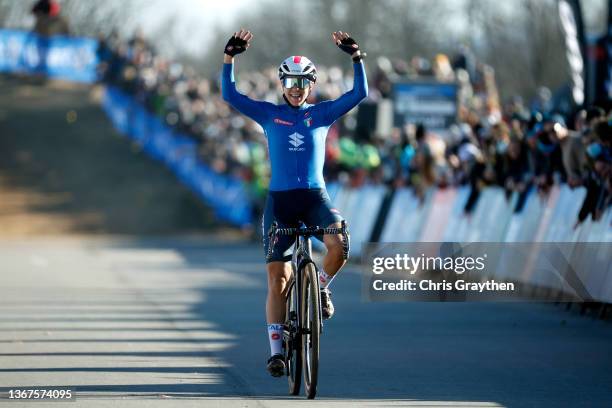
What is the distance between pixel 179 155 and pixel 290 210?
41.1 meters

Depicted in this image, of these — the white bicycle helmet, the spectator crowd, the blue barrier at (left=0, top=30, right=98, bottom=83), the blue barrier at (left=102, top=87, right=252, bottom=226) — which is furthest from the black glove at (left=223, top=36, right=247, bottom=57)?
the blue barrier at (left=0, top=30, right=98, bottom=83)

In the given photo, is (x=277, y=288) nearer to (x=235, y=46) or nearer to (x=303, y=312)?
(x=303, y=312)

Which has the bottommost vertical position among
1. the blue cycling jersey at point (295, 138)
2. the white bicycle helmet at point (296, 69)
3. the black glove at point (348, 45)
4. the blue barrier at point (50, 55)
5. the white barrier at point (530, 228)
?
the blue barrier at point (50, 55)

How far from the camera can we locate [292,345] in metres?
10.9

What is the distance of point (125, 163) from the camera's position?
184ft

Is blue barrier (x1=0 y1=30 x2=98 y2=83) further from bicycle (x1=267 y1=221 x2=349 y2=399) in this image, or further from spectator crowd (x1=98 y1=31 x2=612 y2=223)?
bicycle (x1=267 y1=221 x2=349 y2=399)

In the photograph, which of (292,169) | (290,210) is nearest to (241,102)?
(292,169)

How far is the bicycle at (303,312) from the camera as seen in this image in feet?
34.5

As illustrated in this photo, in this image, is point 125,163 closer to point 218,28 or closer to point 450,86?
point 450,86

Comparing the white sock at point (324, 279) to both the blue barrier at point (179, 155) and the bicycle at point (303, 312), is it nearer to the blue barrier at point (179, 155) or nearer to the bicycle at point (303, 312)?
the bicycle at point (303, 312)

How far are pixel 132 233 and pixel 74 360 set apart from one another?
113ft

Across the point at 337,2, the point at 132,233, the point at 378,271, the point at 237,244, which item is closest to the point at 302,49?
the point at 337,2

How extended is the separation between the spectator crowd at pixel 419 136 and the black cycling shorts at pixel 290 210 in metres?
6.29

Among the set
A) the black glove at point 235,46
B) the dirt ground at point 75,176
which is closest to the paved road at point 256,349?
the black glove at point 235,46
